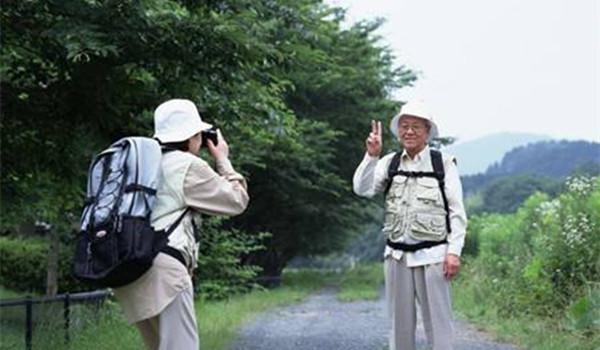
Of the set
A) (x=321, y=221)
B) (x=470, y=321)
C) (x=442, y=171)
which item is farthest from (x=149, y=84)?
(x=321, y=221)

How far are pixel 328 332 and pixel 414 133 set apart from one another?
6.86m

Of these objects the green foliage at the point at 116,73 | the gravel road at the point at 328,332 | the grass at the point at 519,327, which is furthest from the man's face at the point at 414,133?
the gravel road at the point at 328,332

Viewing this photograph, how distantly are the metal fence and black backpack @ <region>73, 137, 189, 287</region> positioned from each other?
130 inches

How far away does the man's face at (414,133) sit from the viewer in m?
5.20

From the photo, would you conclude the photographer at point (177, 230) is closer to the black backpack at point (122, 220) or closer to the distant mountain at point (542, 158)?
the black backpack at point (122, 220)

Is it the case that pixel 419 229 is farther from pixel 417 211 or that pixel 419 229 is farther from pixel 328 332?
pixel 328 332

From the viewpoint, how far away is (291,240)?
30781 mm

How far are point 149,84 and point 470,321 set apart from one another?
7375mm

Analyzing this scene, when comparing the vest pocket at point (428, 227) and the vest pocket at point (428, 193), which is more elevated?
the vest pocket at point (428, 193)

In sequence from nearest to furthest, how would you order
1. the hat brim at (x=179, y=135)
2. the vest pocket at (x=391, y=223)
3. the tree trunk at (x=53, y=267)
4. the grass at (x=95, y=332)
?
1. the hat brim at (x=179, y=135)
2. the vest pocket at (x=391, y=223)
3. the grass at (x=95, y=332)
4. the tree trunk at (x=53, y=267)

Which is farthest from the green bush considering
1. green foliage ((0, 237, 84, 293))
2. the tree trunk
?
the tree trunk

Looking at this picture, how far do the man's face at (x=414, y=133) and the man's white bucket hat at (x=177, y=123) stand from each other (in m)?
1.41

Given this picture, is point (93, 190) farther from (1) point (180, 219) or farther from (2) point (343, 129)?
(2) point (343, 129)

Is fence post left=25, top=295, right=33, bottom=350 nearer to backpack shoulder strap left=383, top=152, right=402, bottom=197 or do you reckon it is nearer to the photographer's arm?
backpack shoulder strap left=383, top=152, right=402, bottom=197
